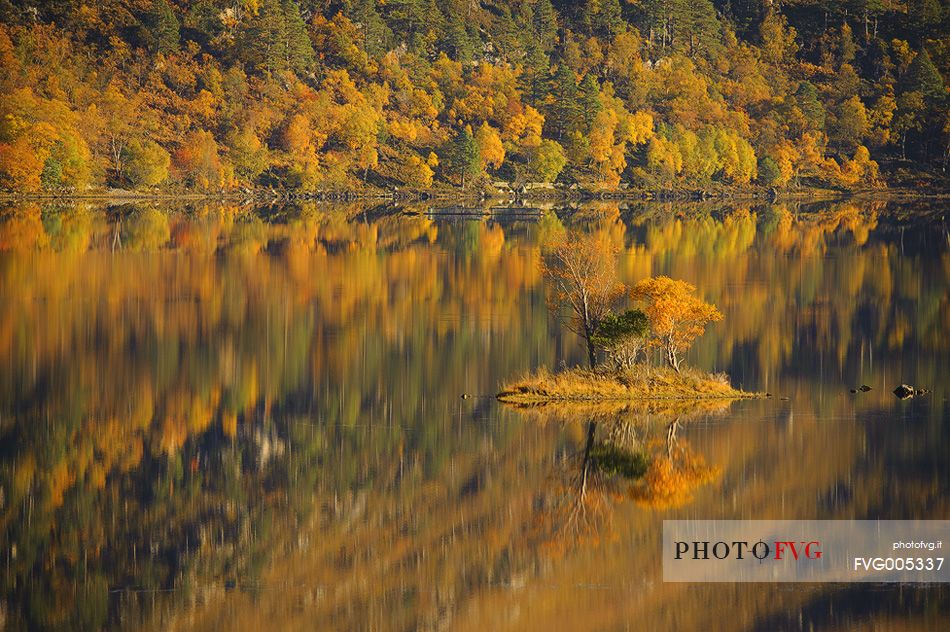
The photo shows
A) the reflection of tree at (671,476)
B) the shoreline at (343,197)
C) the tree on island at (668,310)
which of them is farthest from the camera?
the shoreline at (343,197)

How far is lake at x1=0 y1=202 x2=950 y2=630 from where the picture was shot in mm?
27641

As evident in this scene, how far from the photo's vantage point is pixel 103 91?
190m

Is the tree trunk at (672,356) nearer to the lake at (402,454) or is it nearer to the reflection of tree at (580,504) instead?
the lake at (402,454)

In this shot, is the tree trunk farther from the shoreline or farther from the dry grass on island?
the shoreline

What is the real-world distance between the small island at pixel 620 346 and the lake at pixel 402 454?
4.22 ft

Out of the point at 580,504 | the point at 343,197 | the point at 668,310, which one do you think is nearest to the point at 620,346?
the point at 668,310

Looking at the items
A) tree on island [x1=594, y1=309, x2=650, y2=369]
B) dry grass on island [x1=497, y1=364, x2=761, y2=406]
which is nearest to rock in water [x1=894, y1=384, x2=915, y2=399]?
dry grass on island [x1=497, y1=364, x2=761, y2=406]

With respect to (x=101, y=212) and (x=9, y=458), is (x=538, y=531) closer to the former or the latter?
(x=9, y=458)

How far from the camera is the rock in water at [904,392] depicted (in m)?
45.7

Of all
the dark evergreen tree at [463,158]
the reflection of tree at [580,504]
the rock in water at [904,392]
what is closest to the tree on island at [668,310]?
the rock in water at [904,392]

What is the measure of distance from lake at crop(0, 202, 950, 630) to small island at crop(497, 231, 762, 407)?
1.29m

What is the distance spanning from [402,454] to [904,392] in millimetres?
16521

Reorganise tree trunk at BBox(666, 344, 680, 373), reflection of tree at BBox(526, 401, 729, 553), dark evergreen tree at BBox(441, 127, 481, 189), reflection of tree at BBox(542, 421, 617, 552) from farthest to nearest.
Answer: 1. dark evergreen tree at BBox(441, 127, 481, 189)
2. tree trunk at BBox(666, 344, 680, 373)
3. reflection of tree at BBox(526, 401, 729, 553)
4. reflection of tree at BBox(542, 421, 617, 552)

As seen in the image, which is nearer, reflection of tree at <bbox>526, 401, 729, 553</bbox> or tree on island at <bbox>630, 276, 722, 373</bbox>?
reflection of tree at <bbox>526, 401, 729, 553</bbox>
